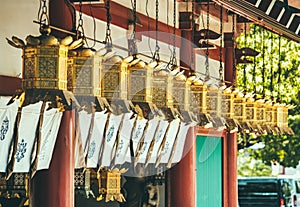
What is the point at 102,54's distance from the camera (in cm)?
708

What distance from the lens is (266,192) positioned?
23297 millimetres

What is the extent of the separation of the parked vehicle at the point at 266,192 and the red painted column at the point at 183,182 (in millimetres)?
11359

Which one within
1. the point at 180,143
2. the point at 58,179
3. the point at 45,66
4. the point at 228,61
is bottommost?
the point at 58,179

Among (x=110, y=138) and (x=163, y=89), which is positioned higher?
(x=163, y=89)

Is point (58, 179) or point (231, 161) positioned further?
point (231, 161)

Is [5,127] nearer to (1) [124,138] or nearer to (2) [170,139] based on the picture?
(1) [124,138]

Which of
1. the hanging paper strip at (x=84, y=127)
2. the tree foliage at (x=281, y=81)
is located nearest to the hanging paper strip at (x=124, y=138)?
the hanging paper strip at (x=84, y=127)

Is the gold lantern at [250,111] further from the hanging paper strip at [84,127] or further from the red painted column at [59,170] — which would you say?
the red painted column at [59,170]

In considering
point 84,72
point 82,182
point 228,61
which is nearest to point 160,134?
point 82,182

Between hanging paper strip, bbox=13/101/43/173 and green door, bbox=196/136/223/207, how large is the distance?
17.6ft

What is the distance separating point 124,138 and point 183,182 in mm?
1796

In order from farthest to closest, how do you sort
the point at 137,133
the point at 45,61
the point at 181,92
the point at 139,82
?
1. the point at 137,133
2. the point at 181,92
3. the point at 139,82
4. the point at 45,61

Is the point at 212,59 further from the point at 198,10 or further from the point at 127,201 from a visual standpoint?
the point at 127,201

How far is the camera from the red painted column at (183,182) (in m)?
11.6
